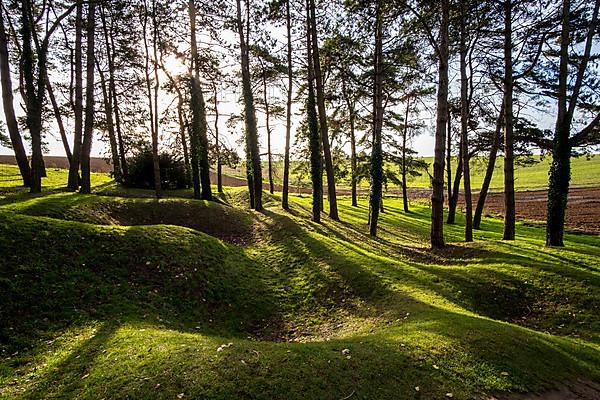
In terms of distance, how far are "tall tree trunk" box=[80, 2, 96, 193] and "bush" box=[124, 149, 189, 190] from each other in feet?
19.4

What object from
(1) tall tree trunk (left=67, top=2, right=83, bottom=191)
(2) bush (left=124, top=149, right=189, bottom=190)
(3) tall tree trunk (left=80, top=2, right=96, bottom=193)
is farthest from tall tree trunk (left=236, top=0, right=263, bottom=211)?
(2) bush (left=124, top=149, right=189, bottom=190)

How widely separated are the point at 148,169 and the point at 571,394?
22.9 meters

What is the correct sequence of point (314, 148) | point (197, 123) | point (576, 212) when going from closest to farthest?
1. point (314, 148)
2. point (197, 123)
3. point (576, 212)

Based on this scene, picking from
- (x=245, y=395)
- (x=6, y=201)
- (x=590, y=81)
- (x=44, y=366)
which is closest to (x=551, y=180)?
(x=590, y=81)

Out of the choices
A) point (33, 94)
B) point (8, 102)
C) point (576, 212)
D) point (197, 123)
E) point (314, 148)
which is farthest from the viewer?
point (576, 212)

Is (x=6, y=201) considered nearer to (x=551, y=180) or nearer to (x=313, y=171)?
(x=313, y=171)

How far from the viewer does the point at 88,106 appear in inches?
630

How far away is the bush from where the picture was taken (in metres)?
22.3

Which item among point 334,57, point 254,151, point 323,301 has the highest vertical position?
point 334,57

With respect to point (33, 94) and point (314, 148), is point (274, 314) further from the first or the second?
point (33, 94)

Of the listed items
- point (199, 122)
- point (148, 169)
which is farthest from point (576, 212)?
point (148, 169)

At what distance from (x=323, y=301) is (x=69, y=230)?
22.5ft

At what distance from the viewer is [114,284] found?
25.6 feet

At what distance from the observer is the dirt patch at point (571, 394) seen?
4.73 m
